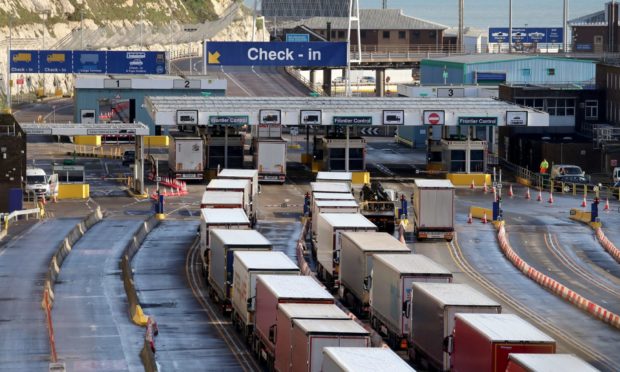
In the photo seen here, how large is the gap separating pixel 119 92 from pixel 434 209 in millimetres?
65349

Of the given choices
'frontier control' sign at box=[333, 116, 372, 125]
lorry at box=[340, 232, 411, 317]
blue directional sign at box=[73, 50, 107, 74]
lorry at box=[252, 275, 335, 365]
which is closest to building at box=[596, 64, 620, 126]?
'frontier control' sign at box=[333, 116, 372, 125]

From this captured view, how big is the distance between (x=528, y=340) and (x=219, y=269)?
2053 centimetres

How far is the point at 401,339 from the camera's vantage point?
157 feet

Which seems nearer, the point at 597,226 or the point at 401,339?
the point at 401,339

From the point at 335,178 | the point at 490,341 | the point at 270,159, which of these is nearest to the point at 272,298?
the point at 490,341

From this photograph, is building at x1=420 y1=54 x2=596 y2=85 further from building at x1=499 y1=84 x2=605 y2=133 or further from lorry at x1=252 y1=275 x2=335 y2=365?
lorry at x1=252 y1=275 x2=335 y2=365

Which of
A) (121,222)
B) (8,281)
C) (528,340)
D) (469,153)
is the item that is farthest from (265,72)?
(528,340)

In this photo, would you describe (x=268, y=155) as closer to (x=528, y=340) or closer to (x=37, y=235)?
(x=37, y=235)

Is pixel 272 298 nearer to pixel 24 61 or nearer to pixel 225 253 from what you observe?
pixel 225 253

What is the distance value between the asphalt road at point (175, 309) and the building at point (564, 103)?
50.6 metres

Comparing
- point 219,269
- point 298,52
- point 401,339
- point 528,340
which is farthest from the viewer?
point 298,52

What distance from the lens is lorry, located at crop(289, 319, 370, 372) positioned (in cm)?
3862

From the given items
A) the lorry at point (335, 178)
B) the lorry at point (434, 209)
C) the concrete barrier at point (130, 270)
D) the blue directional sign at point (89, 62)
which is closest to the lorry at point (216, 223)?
the concrete barrier at point (130, 270)

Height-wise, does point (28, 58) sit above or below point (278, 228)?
above
